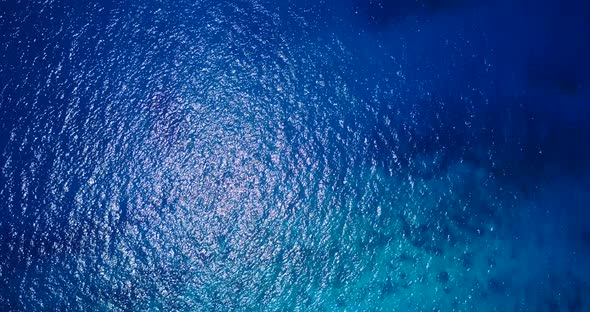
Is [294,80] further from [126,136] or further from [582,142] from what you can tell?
[582,142]

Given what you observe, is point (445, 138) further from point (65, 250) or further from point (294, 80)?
point (65, 250)

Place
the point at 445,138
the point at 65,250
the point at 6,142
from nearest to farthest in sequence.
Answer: the point at 65,250, the point at 6,142, the point at 445,138

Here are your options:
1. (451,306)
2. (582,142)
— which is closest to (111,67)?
(451,306)

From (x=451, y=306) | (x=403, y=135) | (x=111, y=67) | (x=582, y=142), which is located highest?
(x=111, y=67)

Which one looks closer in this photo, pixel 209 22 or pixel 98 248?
pixel 98 248

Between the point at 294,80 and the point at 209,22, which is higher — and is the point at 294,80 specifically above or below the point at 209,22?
below

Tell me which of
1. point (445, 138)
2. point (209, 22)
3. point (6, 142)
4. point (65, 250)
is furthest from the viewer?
point (209, 22)
